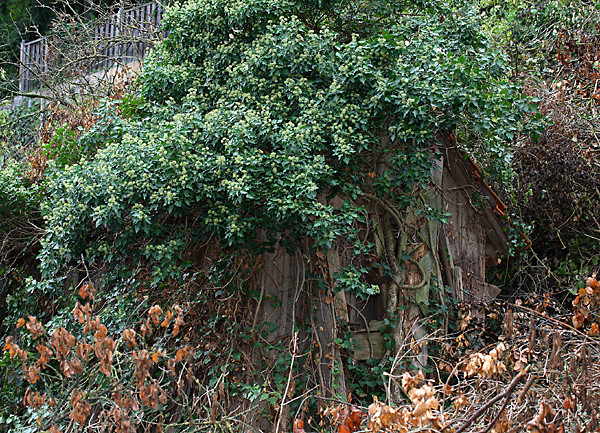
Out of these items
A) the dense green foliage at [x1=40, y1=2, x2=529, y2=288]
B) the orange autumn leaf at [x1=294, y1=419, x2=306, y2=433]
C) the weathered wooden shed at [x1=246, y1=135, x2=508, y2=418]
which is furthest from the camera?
the weathered wooden shed at [x1=246, y1=135, x2=508, y2=418]

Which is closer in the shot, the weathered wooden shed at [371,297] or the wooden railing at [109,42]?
the weathered wooden shed at [371,297]

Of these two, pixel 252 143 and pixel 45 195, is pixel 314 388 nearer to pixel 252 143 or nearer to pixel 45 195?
pixel 252 143

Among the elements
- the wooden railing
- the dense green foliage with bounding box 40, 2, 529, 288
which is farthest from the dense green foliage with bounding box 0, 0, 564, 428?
the wooden railing

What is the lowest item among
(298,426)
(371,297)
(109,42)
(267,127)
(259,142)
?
(298,426)

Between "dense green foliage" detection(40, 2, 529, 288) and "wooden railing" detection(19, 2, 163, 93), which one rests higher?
"wooden railing" detection(19, 2, 163, 93)

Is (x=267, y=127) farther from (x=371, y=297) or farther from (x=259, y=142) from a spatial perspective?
(x=371, y=297)

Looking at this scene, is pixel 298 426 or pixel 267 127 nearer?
pixel 298 426

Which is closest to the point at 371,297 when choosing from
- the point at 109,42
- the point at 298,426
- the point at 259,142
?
the point at 298,426

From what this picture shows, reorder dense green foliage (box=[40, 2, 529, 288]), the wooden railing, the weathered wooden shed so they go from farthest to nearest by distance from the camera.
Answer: the wooden railing, the weathered wooden shed, dense green foliage (box=[40, 2, 529, 288])

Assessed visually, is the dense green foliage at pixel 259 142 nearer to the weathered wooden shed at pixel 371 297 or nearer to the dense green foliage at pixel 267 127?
the dense green foliage at pixel 267 127

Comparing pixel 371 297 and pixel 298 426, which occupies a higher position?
pixel 371 297

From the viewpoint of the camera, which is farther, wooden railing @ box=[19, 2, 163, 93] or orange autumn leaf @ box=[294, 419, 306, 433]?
wooden railing @ box=[19, 2, 163, 93]

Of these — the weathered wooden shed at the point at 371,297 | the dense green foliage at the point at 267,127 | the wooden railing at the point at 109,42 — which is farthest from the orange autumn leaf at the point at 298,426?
the wooden railing at the point at 109,42

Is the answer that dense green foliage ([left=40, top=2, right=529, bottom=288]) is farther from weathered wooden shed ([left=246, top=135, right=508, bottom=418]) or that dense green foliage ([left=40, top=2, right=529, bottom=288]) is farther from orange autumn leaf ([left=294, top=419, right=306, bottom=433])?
orange autumn leaf ([left=294, top=419, right=306, bottom=433])
